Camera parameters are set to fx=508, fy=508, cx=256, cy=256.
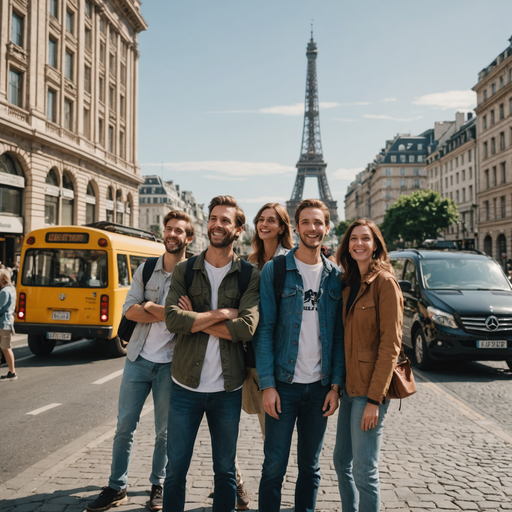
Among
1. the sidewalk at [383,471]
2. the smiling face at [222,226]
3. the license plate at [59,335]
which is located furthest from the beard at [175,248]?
the license plate at [59,335]

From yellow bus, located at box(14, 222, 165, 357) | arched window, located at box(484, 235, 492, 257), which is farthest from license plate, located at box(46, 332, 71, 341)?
arched window, located at box(484, 235, 492, 257)

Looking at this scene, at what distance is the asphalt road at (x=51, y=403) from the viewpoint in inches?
190

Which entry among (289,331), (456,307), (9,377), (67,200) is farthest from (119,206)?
(289,331)

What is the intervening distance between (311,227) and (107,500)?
2205 mm

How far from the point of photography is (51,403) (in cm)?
649

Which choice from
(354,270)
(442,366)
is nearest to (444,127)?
(442,366)

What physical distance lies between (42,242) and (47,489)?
7331 mm

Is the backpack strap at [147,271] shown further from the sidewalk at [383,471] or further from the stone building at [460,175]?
the stone building at [460,175]

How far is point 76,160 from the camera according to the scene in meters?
32.9

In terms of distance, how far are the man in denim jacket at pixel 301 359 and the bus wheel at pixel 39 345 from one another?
8473 mm

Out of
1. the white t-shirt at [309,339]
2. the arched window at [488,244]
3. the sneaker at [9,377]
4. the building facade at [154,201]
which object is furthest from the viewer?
the building facade at [154,201]

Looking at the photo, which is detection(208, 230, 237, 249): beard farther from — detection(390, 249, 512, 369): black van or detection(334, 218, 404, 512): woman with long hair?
detection(390, 249, 512, 369): black van

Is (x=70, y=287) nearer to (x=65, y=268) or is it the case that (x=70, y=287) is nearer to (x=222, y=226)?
(x=65, y=268)

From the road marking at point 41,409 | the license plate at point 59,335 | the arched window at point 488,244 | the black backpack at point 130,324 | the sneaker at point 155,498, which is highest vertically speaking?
the arched window at point 488,244
